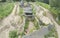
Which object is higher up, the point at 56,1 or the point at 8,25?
the point at 56,1

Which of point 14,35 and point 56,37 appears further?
point 56,37

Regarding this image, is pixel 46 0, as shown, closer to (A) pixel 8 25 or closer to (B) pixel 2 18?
(B) pixel 2 18

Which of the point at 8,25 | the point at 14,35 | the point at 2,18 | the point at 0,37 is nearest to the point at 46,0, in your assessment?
the point at 2,18

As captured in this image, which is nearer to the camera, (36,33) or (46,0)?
(36,33)

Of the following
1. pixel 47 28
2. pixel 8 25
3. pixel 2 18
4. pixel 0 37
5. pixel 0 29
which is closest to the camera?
pixel 47 28

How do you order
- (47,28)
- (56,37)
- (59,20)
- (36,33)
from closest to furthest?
(36,33) < (47,28) < (56,37) < (59,20)

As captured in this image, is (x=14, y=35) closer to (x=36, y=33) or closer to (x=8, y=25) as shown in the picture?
(x=36, y=33)

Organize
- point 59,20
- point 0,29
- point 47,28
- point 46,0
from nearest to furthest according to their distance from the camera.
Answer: point 47,28
point 0,29
point 59,20
point 46,0

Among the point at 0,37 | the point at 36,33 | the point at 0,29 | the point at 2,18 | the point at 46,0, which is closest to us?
the point at 36,33

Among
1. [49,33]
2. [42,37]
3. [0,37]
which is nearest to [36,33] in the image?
[42,37]
